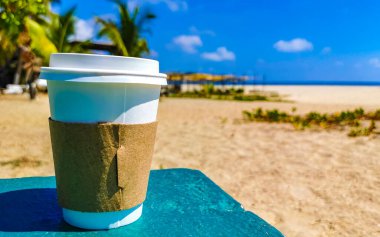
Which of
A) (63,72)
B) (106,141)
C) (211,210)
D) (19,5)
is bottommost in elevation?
(211,210)

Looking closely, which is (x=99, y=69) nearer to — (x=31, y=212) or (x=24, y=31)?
(x=31, y=212)

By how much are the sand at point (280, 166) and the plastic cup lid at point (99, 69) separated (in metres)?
1.58

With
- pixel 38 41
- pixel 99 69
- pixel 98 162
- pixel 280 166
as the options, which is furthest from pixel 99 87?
pixel 38 41

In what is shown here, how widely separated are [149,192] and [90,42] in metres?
15.6

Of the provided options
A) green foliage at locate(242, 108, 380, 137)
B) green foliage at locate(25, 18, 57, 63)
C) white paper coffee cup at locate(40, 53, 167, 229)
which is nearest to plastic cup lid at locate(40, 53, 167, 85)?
white paper coffee cup at locate(40, 53, 167, 229)

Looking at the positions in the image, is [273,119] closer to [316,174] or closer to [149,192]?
[316,174]

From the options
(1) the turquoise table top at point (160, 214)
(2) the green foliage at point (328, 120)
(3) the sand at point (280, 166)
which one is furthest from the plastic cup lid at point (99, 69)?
(2) the green foliage at point (328, 120)

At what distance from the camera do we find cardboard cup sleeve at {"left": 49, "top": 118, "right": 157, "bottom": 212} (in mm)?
1434

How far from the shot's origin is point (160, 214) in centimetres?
177

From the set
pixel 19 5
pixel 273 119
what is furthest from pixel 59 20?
pixel 19 5

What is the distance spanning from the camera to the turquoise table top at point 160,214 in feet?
5.13

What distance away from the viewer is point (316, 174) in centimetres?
370

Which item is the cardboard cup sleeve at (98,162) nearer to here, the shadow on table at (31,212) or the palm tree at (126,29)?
the shadow on table at (31,212)

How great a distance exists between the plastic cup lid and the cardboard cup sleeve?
0.67 ft
